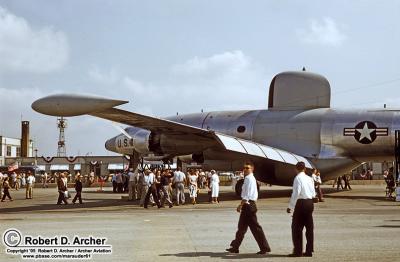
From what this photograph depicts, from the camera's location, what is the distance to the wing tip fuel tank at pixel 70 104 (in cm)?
1992

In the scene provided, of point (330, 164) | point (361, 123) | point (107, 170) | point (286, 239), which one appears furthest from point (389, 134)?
point (107, 170)

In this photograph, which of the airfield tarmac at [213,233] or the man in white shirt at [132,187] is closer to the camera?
the airfield tarmac at [213,233]

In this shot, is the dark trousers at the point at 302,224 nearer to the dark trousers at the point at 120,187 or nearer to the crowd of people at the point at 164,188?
the crowd of people at the point at 164,188

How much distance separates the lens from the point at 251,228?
427 inches

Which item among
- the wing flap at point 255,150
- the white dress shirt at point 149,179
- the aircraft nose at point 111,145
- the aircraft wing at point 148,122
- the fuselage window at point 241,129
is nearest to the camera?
the aircraft wing at point 148,122

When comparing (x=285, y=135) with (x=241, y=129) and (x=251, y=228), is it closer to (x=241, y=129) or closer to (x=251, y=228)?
(x=241, y=129)

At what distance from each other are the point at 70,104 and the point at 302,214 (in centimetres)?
1218

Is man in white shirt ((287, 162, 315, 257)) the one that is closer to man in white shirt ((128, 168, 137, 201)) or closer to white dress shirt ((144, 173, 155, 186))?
white dress shirt ((144, 173, 155, 186))

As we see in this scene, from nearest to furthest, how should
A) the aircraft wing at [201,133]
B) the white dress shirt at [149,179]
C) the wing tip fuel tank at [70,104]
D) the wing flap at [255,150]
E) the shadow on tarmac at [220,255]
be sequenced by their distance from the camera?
the shadow on tarmac at [220,255] → the wing tip fuel tank at [70,104] → the white dress shirt at [149,179] → the aircraft wing at [201,133] → the wing flap at [255,150]

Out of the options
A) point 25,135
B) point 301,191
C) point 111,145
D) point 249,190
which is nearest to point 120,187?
point 111,145

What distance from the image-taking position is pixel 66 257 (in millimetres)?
10227

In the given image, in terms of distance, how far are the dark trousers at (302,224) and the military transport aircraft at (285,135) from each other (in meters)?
14.0

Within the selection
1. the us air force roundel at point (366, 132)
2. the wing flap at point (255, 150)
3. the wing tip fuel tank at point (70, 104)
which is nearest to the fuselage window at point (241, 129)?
the wing flap at point (255, 150)

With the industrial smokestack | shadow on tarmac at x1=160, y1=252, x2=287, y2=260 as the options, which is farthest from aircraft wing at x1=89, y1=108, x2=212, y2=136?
the industrial smokestack
